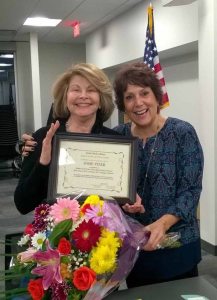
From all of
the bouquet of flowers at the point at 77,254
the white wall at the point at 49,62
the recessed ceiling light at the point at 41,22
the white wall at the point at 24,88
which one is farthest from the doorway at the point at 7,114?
the bouquet of flowers at the point at 77,254

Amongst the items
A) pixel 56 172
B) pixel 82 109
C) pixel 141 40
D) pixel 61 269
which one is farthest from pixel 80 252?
pixel 141 40

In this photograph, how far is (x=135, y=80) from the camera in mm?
1413

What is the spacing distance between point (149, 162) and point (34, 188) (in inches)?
17.5

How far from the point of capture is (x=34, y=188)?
143 centimetres

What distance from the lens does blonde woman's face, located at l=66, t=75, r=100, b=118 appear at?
1.42 meters

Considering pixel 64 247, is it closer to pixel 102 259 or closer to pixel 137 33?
pixel 102 259

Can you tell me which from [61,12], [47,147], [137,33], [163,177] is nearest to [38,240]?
[47,147]

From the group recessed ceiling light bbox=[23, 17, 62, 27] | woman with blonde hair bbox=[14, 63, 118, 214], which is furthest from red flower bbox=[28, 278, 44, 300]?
recessed ceiling light bbox=[23, 17, 62, 27]

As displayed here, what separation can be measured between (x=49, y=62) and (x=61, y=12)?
3.31 metres

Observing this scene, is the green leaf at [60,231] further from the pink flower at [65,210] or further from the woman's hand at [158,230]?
the woman's hand at [158,230]

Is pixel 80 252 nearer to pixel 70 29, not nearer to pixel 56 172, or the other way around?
pixel 56 172

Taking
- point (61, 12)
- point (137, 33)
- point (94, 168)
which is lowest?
point (94, 168)

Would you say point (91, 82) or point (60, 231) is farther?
point (91, 82)

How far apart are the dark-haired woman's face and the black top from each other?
16 centimetres
